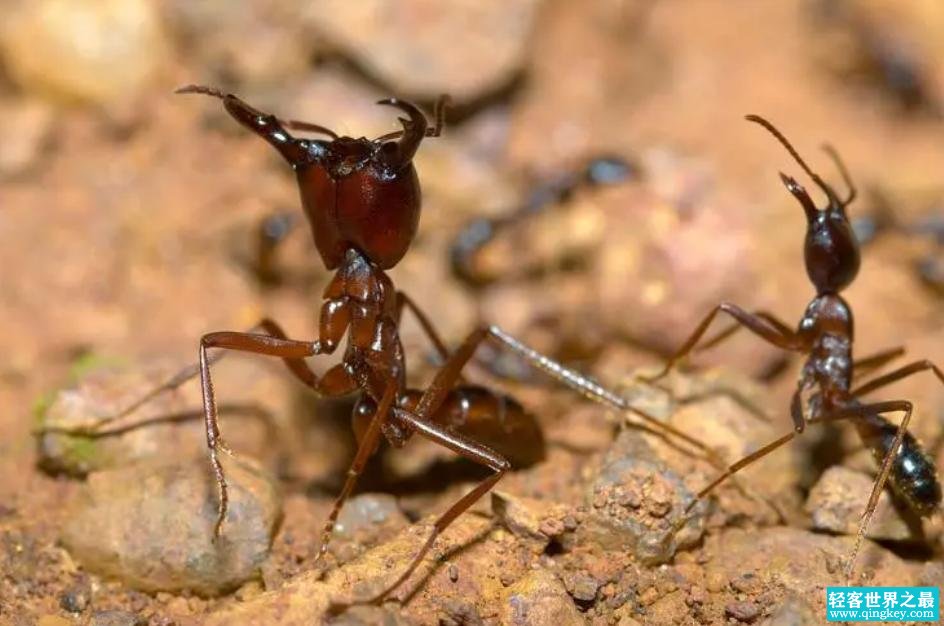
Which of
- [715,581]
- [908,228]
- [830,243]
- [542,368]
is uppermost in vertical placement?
[908,228]

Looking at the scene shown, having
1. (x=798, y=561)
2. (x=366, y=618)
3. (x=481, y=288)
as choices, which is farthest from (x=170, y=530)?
(x=481, y=288)

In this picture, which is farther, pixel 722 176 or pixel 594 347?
pixel 722 176

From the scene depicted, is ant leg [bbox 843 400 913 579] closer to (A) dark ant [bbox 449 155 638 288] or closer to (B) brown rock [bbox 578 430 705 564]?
(B) brown rock [bbox 578 430 705 564]

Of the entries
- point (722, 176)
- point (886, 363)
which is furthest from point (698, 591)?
point (722, 176)

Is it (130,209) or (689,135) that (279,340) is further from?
(689,135)

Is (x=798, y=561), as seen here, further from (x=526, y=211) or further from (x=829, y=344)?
(x=526, y=211)

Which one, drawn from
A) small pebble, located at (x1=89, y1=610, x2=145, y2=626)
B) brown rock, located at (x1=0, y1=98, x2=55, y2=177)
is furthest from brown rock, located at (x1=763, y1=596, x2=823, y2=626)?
brown rock, located at (x1=0, y1=98, x2=55, y2=177)
